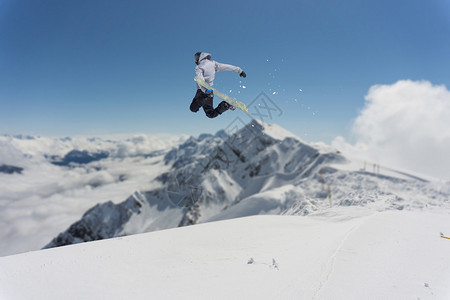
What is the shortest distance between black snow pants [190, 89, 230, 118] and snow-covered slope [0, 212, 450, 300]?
605 centimetres

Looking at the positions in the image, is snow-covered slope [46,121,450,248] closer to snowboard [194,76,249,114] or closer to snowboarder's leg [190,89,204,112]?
snowboard [194,76,249,114]

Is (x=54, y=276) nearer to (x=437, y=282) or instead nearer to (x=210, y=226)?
(x=210, y=226)

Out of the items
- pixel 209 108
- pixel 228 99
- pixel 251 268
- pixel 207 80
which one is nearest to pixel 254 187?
pixel 228 99

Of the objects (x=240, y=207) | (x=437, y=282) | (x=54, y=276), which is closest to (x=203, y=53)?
(x=54, y=276)

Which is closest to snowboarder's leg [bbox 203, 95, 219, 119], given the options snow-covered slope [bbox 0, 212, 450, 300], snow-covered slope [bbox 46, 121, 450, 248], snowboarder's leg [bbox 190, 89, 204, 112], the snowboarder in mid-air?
the snowboarder in mid-air

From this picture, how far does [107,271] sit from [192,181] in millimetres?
184114

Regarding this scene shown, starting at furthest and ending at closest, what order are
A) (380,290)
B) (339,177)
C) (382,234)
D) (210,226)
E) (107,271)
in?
(339,177) → (210,226) → (382,234) → (107,271) → (380,290)

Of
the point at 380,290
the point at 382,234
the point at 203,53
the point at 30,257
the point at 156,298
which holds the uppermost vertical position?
the point at 203,53

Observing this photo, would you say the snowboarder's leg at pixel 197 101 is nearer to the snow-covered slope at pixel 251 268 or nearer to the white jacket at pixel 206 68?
the white jacket at pixel 206 68

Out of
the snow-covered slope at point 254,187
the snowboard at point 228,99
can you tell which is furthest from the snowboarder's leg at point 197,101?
the snow-covered slope at point 254,187

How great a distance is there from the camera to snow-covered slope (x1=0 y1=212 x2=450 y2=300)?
5512 mm

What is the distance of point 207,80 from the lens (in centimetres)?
878

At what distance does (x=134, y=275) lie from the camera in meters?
6.75

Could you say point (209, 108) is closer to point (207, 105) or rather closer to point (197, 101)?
point (207, 105)
